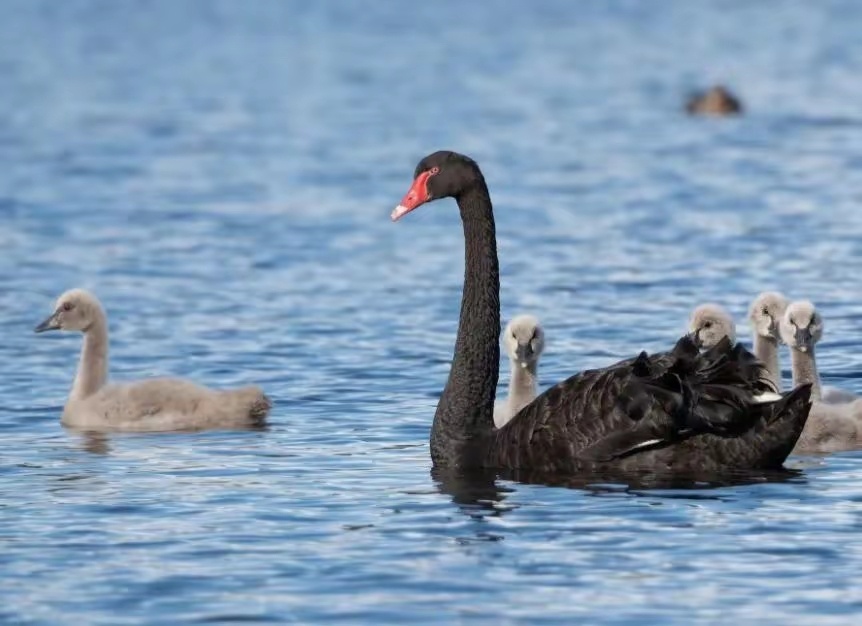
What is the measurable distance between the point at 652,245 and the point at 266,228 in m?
3.86

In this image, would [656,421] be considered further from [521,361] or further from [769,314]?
[769,314]

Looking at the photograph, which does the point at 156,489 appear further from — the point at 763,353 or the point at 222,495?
the point at 763,353

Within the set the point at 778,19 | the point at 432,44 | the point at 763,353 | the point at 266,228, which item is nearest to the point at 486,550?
the point at 763,353

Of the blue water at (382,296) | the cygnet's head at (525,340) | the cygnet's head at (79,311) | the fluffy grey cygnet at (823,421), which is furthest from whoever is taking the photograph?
the cygnet's head at (79,311)

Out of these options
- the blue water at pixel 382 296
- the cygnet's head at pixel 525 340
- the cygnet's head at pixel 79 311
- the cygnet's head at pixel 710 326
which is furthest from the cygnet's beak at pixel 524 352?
the cygnet's head at pixel 79 311

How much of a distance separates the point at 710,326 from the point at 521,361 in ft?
3.32

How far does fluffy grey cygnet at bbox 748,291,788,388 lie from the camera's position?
37.6 ft

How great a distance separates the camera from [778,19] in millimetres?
→ 47031

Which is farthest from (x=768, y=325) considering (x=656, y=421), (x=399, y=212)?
(x=399, y=212)

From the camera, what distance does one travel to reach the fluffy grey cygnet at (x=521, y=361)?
437 inches

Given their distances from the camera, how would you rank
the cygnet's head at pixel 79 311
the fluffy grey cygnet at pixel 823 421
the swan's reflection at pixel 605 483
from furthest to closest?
the cygnet's head at pixel 79 311
the fluffy grey cygnet at pixel 823 421
the swan's reflection at pixel 605 483

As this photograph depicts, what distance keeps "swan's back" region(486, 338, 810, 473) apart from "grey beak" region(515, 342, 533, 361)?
4.73ft

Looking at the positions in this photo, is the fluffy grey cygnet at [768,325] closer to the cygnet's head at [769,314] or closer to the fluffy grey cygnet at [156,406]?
the cygnet's head at [769,314]

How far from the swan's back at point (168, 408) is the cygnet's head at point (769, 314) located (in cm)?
267
